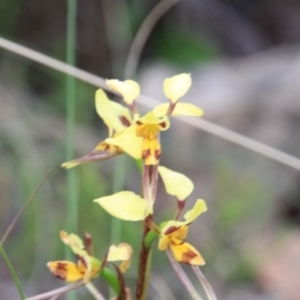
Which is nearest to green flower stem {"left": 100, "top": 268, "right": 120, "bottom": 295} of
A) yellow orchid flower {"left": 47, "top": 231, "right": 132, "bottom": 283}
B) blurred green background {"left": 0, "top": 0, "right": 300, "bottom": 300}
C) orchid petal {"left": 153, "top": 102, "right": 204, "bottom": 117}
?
yellow orchid flower {"left": 47, "top": 231, "right": 132, "bottom": 283}

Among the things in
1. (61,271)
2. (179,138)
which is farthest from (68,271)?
(179,138)

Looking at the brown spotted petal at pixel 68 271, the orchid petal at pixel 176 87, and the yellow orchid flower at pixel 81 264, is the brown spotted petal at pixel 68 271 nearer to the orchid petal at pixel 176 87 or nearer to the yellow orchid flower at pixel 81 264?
the yellow orchid flower at pixel 81 264

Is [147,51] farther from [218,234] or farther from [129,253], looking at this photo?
[129,253]

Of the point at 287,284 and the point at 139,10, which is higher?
the point at 139,10

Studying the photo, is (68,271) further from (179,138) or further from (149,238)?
(179,138)

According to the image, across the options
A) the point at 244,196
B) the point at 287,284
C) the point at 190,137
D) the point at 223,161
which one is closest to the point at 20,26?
the point at 190,137

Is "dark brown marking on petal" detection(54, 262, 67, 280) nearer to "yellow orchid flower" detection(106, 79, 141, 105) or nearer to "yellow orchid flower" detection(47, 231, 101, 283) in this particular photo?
"yellow orchid flower" detection(47, 231, 101, 283)
